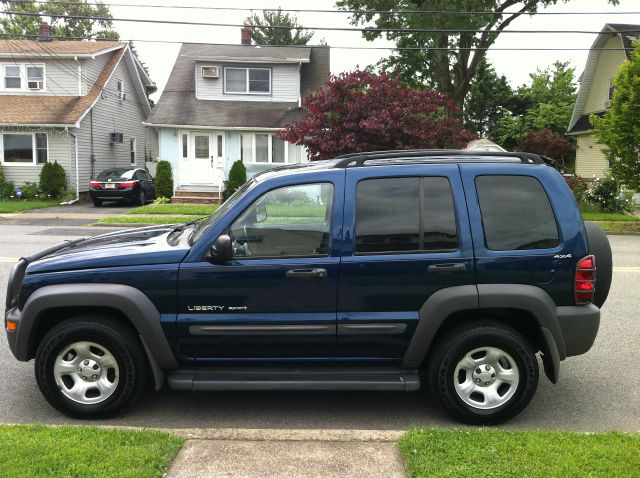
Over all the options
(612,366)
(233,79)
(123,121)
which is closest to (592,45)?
(233,79)

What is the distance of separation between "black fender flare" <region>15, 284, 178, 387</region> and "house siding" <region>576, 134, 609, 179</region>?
28467 mm

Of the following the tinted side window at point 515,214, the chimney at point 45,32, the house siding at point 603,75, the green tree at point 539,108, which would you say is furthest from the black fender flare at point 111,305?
the green tree at point 539,108

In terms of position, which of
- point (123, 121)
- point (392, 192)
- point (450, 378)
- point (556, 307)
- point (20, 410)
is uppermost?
point (123, 121)

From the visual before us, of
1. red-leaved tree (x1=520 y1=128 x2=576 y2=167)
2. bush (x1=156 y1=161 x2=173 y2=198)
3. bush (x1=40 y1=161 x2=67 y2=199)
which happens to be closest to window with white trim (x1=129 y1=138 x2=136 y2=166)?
bush (x1=40 y1=161 x2=67 y2=199)

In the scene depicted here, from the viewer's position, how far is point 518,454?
352cm

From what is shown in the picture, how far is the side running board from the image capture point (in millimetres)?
4180

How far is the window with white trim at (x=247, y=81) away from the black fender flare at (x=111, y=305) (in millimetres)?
23620

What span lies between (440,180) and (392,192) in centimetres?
37

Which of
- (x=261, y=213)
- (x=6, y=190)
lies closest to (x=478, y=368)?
(x=261, y=213)

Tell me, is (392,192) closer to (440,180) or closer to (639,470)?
(440,180)

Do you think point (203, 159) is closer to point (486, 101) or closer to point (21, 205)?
point (21, 205)

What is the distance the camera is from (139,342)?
4324 millimetres

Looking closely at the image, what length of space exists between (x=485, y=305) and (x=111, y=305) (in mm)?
2642

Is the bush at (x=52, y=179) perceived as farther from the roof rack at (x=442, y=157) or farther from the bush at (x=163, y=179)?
the roof rack at (x=442, y=157)
